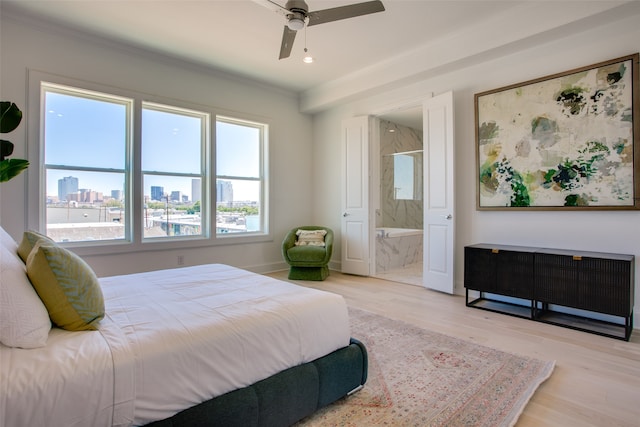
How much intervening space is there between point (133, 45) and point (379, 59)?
10.1 feet

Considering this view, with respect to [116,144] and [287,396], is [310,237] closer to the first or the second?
[116,144]

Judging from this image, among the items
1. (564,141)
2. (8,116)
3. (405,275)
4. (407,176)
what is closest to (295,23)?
(8,116)

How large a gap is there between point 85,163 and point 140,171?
58 cm

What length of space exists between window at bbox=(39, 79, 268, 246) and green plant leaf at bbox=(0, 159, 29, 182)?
1.44 m

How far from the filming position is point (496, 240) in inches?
148

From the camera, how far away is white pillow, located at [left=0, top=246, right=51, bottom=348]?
1.09 metres

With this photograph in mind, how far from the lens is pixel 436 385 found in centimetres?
197

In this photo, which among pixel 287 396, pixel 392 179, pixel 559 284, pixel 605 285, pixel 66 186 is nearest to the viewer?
pixel 287 396

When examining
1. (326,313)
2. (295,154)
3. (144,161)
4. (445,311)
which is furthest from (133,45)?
(445,311)

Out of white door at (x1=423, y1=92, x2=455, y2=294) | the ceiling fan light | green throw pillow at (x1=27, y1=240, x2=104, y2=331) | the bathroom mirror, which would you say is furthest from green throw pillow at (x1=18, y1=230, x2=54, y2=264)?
the bathroom mirror

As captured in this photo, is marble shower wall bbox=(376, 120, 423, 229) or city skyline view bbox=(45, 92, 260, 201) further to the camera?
marble shower wall bbox=(376, 120, 423, 229)

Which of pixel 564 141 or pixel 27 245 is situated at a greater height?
pixel 564 141

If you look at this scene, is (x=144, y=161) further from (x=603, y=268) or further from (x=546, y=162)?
(x=603, y=268)

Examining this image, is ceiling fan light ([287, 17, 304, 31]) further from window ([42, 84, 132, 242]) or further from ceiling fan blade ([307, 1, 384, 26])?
window ([42, 84, 132, 242])
